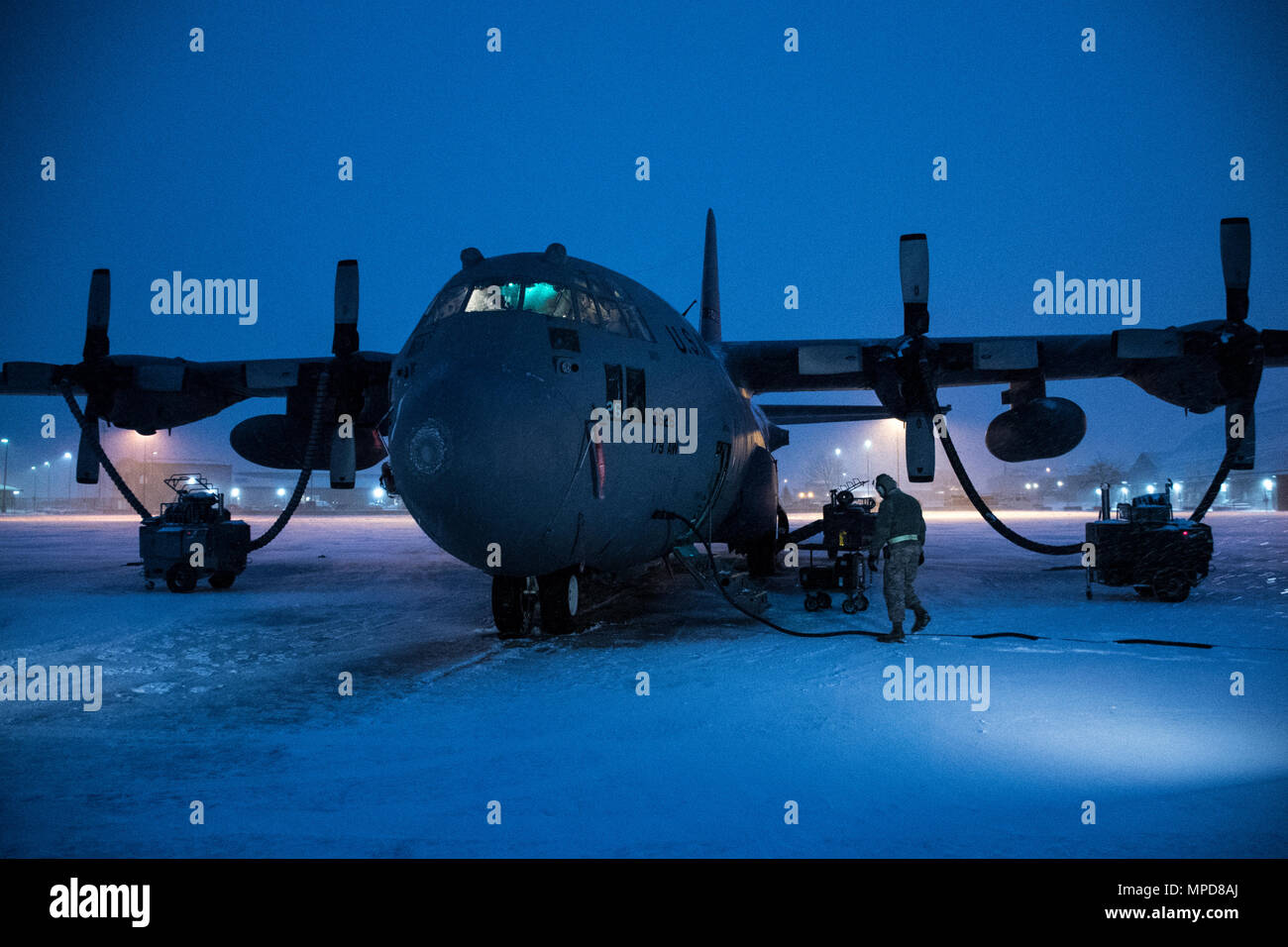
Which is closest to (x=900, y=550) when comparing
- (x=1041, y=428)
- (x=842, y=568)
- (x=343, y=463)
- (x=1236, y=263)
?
(x=842, y=568)

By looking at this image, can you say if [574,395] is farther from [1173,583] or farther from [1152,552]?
[1173,583]

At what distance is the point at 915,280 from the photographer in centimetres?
1177

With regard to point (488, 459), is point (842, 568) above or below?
below

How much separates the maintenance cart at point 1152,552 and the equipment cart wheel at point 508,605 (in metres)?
8.85

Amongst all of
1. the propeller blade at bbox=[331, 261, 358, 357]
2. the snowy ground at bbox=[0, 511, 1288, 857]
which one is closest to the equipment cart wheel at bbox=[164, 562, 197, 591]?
the snowy ground at bbox=[0, 511, 1288, 857]

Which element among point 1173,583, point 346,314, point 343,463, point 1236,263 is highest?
point 1236,263

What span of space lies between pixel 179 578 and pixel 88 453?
2.91 meters

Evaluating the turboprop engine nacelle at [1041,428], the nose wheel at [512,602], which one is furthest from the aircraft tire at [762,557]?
the nose wheel at [512,602]

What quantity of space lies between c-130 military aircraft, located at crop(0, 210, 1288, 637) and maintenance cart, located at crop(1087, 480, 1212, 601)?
136 centimetres

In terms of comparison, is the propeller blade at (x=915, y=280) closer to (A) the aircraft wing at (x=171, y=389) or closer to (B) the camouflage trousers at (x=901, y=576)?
(B) the camouflage trousers at (x=901, y=576)

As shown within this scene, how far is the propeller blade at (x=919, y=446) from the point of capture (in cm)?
1138
